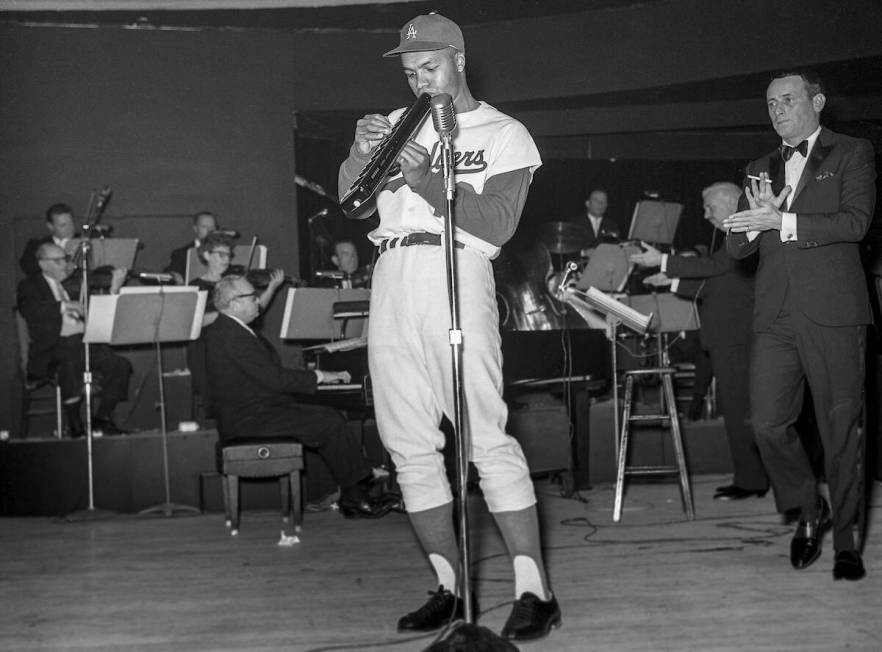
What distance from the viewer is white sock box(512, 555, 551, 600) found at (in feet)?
9.59

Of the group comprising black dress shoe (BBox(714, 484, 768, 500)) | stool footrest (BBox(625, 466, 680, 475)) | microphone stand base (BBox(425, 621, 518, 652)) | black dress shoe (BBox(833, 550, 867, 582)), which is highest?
Result: microphone stand base (BBox(425, 621, 518, 652))

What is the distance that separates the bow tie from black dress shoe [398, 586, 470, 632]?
205 centimetres

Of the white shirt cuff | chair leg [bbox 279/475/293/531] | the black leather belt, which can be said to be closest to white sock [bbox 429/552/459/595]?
the black leather belt

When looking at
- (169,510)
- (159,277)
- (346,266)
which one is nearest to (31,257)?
(159,277)

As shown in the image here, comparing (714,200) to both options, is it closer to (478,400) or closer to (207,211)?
(478,400)

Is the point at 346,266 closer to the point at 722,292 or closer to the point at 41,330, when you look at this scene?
the point at 41,330

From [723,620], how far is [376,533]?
2432mm

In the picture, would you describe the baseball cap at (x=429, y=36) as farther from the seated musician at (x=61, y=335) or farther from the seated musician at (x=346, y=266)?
the seated musician at (x=61, y=335)

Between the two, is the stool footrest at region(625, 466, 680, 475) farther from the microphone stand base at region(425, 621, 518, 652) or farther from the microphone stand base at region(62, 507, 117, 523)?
the microphone stand base at region(62, 507, 117, 523)

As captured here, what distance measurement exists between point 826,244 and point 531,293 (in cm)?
585

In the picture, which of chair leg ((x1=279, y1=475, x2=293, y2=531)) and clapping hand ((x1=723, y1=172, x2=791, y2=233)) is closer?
clapping hand ((x1=723, y1=172, x2=791, y2=233))

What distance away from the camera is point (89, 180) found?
8.67m

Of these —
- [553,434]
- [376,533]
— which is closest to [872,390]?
[553,434]

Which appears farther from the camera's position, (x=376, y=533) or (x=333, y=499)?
(x=333, y=499)
